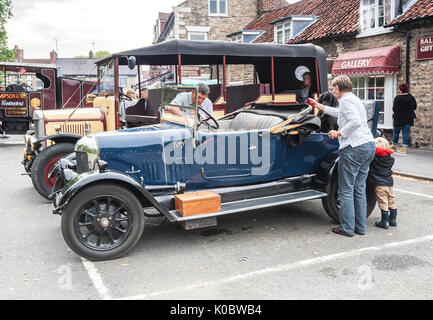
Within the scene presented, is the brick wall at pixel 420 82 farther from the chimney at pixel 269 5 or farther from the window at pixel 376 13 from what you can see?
the chimney at pixel 269 5

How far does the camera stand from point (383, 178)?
16.9ft

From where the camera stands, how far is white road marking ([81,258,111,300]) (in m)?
3.47

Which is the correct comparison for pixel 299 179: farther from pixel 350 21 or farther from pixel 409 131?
pixel 350 21

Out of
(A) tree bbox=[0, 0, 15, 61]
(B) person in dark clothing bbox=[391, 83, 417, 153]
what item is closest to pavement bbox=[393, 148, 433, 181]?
(B) person in dark clothing bbox=[391, 83, 417, 153]

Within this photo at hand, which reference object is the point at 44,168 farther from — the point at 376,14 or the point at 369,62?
the point at 376,14

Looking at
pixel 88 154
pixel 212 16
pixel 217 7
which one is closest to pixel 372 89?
pixel 88 154

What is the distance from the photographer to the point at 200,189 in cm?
485

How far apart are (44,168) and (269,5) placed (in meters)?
23.8

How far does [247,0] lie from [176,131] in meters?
24.4

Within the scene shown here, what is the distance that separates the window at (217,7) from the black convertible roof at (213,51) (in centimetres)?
1808

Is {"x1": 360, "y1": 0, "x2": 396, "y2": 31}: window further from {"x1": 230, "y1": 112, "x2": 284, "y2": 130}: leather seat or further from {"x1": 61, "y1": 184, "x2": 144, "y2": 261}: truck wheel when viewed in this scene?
{"x1": 61, "y1": 184, "x2": 144, "y2": 261}: truck wheel

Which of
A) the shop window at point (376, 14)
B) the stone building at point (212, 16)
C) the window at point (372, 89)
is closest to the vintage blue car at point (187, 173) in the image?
the window at point (372, 89)

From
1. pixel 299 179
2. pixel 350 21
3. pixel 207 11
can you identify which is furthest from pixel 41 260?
pixel 207 11

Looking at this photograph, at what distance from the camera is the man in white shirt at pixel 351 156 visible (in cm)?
473
